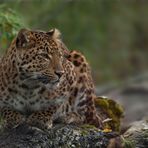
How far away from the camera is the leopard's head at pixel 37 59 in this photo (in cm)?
1334

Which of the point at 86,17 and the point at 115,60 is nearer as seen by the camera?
the point at 86,17

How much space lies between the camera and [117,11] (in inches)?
1254

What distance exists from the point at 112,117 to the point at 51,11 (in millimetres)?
10515

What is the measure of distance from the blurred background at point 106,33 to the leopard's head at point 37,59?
7.68 ft

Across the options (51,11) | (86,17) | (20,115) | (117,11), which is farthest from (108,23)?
(20,115)

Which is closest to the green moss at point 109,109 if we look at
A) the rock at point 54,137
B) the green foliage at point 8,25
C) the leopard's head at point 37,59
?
the green foliage at point 8,25

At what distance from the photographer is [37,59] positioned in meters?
13.4

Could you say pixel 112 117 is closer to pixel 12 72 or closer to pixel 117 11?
pixel 12 72

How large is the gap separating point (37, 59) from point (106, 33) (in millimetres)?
20029

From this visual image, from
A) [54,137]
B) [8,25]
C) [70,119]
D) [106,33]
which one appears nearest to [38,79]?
[54,137]

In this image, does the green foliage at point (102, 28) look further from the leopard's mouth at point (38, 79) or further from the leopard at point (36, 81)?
the leopard's mouth at point (38, 79)

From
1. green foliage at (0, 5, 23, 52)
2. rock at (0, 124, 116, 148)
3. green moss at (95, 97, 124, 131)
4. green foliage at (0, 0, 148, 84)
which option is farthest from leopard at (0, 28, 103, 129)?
green foliage at (0, 0, 148, 84)

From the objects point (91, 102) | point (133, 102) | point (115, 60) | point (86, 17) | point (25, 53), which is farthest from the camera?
point (115, 60)

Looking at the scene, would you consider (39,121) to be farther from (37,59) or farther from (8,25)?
(8,25)
